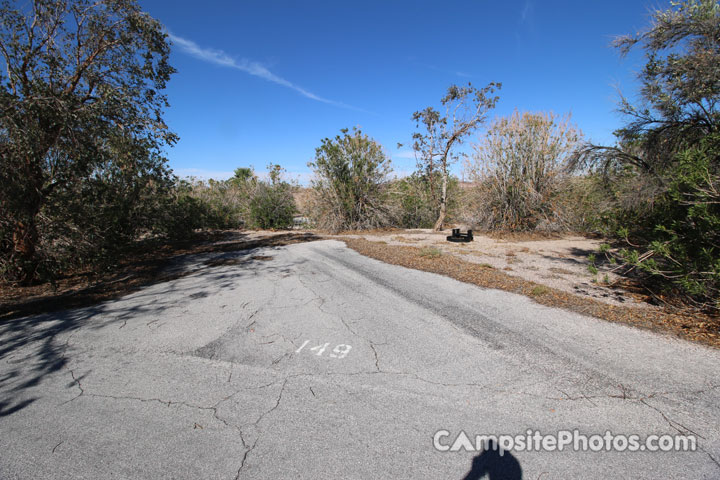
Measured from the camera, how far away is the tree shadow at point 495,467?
1.78 meters

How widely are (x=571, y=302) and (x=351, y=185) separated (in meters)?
10.8

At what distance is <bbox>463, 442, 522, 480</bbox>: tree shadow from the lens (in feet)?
5.83

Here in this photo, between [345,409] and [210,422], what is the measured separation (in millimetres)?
1030

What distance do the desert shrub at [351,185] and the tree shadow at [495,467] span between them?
1242cm

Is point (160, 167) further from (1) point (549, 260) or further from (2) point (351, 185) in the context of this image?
(1) point (549, 260)

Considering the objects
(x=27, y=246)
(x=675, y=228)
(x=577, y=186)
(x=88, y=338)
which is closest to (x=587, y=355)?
(x=675, y=228)

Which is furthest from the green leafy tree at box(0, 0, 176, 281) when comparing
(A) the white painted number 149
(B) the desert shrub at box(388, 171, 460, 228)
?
(B) the desert shrub at box(388, 171, 460, 228)

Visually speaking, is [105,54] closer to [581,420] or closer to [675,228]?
[581,420]

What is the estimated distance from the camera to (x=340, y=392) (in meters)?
2.60

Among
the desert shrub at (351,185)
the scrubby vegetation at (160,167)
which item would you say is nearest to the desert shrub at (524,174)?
the scrubby vegetation at (160,167)

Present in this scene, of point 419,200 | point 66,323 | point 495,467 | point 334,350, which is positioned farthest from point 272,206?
point 495,467

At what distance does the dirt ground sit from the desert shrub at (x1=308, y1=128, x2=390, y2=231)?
9.88 ft

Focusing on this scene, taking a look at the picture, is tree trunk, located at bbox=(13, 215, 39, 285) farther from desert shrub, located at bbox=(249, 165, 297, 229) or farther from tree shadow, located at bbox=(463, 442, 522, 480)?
desert shrub, located at bbox=(249, 165, 297, 229)

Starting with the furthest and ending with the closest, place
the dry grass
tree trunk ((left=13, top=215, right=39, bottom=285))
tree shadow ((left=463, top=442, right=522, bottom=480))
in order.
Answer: tree trunk ((left=13, top=215, right=39, bottom=285)) < the dry grass < tree shadow ((left=463, top=442, right=522, bottom=480))
